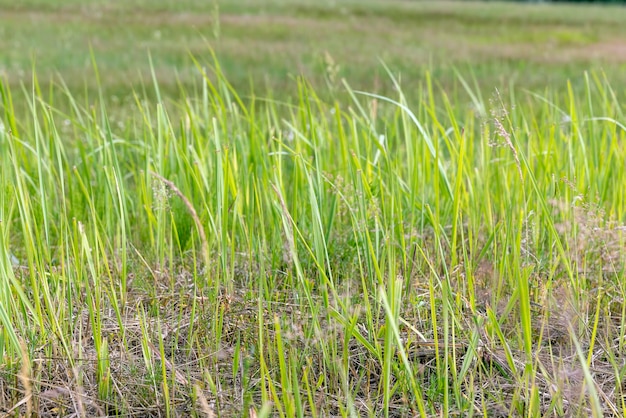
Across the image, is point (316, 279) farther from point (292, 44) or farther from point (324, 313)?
point (292, 44)

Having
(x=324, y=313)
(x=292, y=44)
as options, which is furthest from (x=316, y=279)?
(x=292, y=44)

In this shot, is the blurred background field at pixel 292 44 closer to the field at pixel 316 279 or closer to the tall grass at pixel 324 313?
the field at pixel 316 279

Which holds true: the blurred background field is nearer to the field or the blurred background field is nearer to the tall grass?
the field

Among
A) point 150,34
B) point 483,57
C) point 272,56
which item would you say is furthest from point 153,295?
point 150,34

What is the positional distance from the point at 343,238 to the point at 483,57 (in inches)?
292

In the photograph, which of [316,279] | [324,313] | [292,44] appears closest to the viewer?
[324,313]

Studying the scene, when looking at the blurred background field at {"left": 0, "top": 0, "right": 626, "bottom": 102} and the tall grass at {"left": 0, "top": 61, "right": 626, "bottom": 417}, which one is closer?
the tall grass at {"left": 0, "top": 61, "right": 626, "bottom": 417}

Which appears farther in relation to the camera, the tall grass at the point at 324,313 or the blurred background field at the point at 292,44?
the blurred background field at the point at 292,44

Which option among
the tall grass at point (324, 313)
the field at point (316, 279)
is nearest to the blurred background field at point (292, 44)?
the field at point (316, 279)

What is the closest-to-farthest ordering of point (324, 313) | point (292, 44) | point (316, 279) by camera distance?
point (324, 313)
point (316, 279)
point (292, 44)

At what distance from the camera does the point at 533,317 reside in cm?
133

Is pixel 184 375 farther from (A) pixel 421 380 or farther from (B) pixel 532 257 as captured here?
(B) pixel 532 257

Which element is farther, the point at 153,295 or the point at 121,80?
the point at 121,80

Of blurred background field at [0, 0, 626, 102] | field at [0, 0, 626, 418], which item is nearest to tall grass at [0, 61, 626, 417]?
field at [0, 0, 626, 418]
